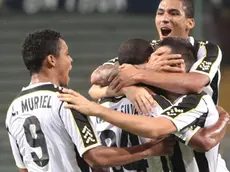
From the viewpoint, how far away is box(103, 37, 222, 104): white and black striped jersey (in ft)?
15.0

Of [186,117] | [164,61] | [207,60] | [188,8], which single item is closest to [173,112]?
[186,117]

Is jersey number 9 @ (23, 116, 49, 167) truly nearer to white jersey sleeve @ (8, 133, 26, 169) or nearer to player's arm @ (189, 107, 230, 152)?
white jersey sleeve @ (8, 133, 26, 169)

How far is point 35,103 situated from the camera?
4.14 meters

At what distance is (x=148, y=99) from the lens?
13.6ft

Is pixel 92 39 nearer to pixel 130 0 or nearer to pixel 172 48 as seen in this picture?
pixel 130 0

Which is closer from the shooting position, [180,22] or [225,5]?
[180,22]

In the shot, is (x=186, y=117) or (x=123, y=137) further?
(x=123, y=137)

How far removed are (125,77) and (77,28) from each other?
5.67 meters

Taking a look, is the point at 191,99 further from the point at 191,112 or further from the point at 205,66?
the point at 205,66

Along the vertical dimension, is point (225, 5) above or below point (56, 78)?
below

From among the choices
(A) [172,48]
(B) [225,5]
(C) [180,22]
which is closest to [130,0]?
(B) [225,5]

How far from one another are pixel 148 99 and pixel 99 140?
327 millimetres

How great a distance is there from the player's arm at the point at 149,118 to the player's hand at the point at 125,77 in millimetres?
316

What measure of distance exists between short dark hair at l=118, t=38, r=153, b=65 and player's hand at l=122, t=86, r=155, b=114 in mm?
154
